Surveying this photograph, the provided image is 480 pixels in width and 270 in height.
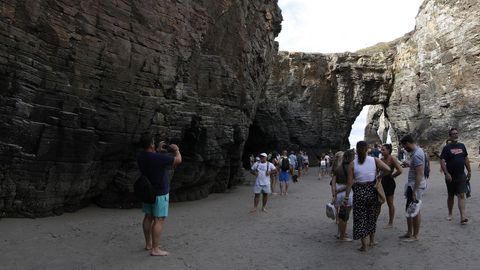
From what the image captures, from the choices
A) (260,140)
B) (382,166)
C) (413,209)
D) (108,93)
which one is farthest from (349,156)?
(260,140)

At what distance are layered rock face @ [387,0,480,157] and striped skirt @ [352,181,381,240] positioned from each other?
25.7m

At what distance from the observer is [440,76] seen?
3216 cm

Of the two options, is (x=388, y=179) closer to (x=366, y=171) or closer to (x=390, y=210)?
(x=390, y=210)

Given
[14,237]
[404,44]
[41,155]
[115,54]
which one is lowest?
[14,237]

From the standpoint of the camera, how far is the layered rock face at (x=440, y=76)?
2925 cm

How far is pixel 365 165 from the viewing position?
21.7 feet

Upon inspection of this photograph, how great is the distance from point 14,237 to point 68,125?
306 centimetres

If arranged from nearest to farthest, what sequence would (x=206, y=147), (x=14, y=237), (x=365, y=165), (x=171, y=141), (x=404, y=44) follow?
(x=365, y=165), (x=14, y=237), (x=171, y=141), (x=206, y=147), (x=404, y=44)

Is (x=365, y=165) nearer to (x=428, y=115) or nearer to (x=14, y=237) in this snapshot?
(x=14, y=237)

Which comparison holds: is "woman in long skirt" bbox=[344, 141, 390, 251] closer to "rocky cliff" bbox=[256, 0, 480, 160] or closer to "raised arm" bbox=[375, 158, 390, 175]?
"raised arm" bbox=[375, 158, 390, 175]

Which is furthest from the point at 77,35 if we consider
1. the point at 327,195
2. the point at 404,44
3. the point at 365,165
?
the point at 404,44

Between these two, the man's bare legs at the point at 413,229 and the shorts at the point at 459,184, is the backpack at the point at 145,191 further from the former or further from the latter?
the shorts at the point at 459,184

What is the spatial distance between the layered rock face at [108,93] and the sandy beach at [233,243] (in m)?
1.05

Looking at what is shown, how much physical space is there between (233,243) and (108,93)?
5.60 metres
